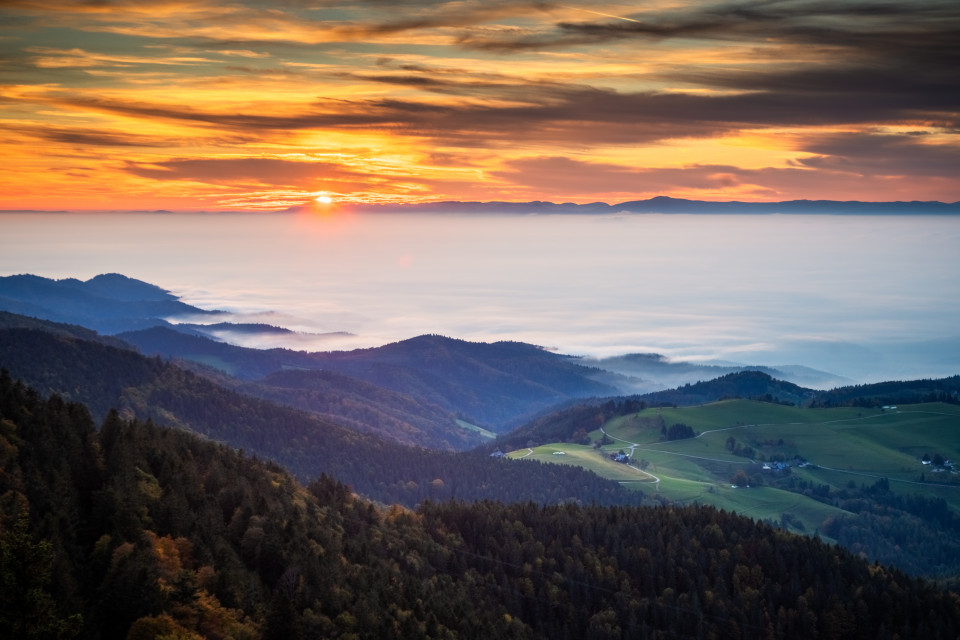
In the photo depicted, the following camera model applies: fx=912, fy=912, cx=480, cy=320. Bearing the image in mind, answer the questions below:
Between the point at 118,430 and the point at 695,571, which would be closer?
the point at 118,430

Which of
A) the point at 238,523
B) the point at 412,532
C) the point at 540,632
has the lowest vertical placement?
the point at 540,632

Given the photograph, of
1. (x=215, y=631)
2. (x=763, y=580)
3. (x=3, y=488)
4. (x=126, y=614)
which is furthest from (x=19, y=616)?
(x=763, y=580)

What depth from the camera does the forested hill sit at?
5847 cm

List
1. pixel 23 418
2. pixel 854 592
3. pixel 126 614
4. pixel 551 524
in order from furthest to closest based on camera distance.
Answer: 1. pixel 551 524
2. pixel 854 592
3. pixel 23 418
4. pixel 126 614

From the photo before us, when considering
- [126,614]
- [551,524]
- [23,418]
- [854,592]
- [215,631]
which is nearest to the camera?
[126,614]

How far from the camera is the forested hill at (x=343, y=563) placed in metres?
58.5

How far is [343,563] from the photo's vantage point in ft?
301

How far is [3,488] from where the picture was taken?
222 ft

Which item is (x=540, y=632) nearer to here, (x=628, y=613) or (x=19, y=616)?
(x=628, y=613)

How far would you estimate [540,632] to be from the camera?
109188 mm

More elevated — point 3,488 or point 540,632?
point 3,488

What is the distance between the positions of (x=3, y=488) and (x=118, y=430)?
66.9 feet

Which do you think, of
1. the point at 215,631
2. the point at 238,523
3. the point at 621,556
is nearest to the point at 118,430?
the point at 238,523

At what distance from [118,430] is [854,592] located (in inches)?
3893
